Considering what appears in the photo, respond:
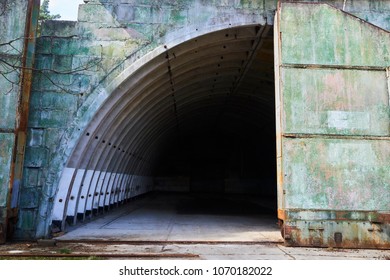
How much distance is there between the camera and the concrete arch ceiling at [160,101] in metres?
8.73

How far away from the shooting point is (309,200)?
7.36 metres

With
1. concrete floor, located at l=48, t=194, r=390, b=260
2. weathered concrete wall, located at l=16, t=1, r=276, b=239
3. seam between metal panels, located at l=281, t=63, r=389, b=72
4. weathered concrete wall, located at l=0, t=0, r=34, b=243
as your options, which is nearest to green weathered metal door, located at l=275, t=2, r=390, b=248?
seam between metal panels, located at l=281, t=63, r=389, b=72

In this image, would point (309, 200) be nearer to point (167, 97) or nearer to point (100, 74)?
point (100, 74)

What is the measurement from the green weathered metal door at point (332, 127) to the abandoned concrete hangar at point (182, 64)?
0.02m

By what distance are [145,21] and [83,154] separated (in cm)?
376

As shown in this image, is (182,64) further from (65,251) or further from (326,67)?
(65,251)

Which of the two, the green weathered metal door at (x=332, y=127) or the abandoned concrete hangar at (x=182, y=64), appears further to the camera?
the abandoned concrete hangar at (x=182, y=64)

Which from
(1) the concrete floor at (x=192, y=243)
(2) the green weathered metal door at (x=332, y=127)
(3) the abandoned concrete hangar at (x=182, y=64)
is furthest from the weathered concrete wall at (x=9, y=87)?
(2) the green weathered metal door at (x=332, y=127)

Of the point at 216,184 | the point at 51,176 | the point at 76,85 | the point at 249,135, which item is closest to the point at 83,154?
the point at 51,176

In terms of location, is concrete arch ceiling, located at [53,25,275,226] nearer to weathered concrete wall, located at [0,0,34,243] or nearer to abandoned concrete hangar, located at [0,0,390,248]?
abandoned concrete hangar, located at [0,0,390,248]

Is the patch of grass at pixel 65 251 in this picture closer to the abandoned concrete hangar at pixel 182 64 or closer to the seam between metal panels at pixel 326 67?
the abandoned concrete hangar at pixel 182 64

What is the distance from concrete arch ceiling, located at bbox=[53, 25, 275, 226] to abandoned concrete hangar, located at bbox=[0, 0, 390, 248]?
2.7 inches

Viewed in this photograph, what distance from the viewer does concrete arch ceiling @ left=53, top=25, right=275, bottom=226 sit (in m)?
8.73

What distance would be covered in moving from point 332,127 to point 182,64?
4714mm
